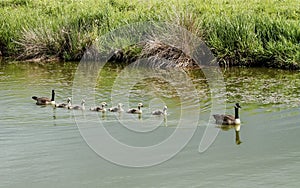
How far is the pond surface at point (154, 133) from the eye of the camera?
9727 mm

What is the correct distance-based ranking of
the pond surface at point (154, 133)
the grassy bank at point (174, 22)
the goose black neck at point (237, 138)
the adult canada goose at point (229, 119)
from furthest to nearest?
the grassy bank at point (174, 22)
the adult canada goose at point (229, 119)
the goose black neck at point (237, 138)
the pond surface at point (154, 133)

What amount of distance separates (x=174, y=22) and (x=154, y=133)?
7.96 m

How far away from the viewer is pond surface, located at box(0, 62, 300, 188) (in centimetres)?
973

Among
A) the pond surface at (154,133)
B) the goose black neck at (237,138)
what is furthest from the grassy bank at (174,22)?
the goose black neck at (237,138)


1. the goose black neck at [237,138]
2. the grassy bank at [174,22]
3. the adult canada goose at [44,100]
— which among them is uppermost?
the grassy bank at [174,22]

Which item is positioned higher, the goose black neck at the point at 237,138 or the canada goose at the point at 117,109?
the canada goose at the point at 117,109

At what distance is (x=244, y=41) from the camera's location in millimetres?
18906

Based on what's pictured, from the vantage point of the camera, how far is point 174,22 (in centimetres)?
1973

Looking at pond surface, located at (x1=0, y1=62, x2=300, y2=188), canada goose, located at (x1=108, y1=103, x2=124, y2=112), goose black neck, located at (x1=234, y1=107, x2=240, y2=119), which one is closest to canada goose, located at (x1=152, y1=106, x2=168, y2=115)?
pond surface, located at (x1=0, y1=62, x2=300, y2=188)

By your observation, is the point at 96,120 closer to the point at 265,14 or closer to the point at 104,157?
the point at 104,157

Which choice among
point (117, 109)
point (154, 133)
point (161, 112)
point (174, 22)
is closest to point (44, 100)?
point (117, 109)

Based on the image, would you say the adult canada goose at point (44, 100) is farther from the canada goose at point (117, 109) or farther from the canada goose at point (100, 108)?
the canada goose at point (117, 109)

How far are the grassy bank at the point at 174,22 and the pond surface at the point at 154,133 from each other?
0.81 metres

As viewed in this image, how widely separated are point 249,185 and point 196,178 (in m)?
0.78
